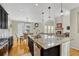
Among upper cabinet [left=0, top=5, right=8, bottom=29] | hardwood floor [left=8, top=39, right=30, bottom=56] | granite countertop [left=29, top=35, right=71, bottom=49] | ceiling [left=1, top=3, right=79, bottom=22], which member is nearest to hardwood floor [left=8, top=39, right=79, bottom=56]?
hardwood floor [left=8, top=39, right=30, bottom=56]

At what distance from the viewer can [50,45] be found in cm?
233

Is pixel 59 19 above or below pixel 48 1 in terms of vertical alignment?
below

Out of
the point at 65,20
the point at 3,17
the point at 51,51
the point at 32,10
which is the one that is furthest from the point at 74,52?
the point at 3,17

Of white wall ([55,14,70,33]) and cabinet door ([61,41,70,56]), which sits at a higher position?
white wall ([55,14,70,33])

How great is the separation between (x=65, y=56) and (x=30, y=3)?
128 cm

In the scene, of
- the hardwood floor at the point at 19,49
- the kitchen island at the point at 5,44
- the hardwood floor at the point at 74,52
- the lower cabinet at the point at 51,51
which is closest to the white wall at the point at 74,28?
the hardwood floor at the point at 74,52

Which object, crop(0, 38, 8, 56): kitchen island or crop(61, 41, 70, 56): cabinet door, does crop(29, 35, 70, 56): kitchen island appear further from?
crop(0, 38, 8, 56): kitchen island

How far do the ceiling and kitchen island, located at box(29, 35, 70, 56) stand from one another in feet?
1.43

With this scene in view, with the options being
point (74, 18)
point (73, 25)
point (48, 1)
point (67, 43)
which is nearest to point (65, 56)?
point (67, 43)

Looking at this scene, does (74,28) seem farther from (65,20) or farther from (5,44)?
(5,44)

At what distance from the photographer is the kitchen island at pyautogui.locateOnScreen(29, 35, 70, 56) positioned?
7.42 ft

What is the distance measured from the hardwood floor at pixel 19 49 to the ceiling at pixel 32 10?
0.51 meters

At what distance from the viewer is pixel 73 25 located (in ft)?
7.95

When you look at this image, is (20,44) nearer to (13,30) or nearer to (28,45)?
(28,45)
